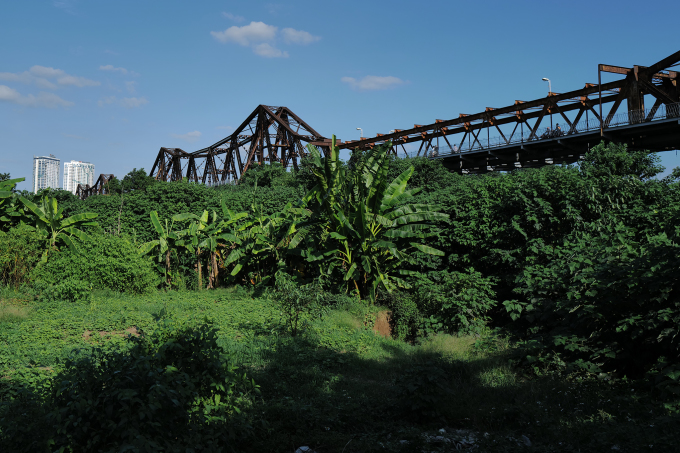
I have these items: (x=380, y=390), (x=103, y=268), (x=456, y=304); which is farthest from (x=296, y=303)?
(x=103, y=268)

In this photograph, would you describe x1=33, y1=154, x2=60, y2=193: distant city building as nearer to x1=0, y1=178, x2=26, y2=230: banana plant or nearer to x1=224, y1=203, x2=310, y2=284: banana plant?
x1=0, y1=178, x2=26, y2=230: banana plant

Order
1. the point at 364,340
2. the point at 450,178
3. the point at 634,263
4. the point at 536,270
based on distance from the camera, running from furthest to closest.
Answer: the point at 450,178 → the point at 536,270 → the point at 364,340 → the point at 634,263

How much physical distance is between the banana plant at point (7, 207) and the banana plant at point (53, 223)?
311 millimetres

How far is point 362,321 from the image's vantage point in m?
9.91

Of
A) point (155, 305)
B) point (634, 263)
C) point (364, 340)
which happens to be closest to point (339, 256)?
point (364, 340)

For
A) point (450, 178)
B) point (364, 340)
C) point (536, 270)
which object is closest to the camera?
point (364, 340)

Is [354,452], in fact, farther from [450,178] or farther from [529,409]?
[450,178]

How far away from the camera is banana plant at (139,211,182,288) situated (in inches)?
503

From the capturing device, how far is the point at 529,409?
5.16m

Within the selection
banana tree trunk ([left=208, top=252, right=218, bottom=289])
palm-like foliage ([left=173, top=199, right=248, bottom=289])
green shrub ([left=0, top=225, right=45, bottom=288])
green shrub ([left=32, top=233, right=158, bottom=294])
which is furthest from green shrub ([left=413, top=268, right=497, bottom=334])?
green shrub ([left=0, top=225, right=45, bottom=288])

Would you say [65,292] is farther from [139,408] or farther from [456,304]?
[456,304]

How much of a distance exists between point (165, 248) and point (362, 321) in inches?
255

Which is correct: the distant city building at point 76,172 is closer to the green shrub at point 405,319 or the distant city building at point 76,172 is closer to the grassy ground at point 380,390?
the grassy ground at point 380,390

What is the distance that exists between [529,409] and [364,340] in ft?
12.2
